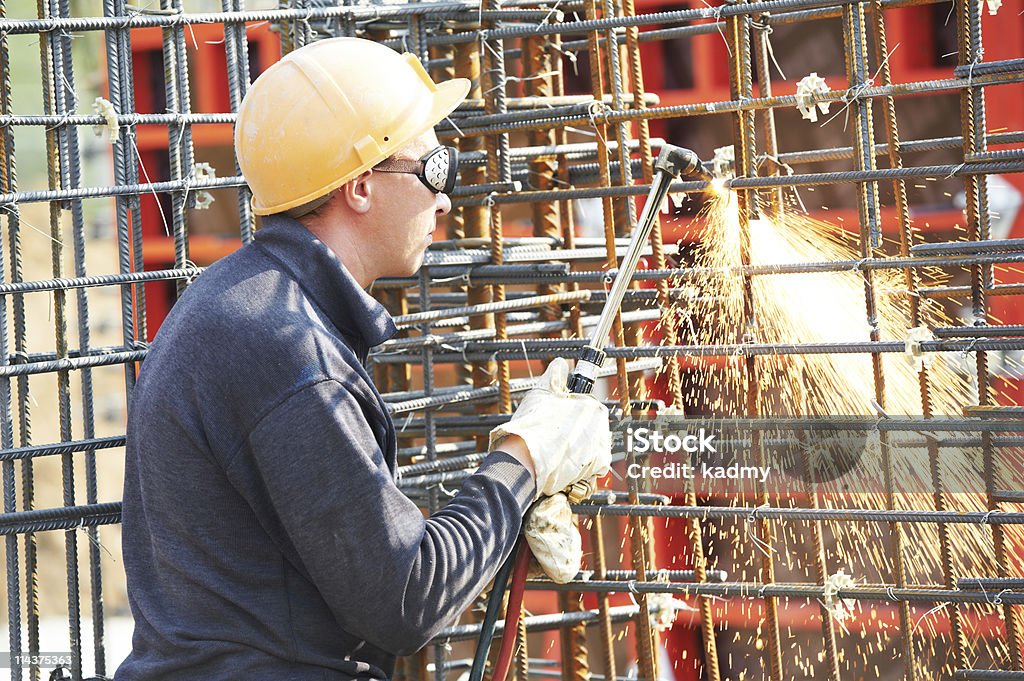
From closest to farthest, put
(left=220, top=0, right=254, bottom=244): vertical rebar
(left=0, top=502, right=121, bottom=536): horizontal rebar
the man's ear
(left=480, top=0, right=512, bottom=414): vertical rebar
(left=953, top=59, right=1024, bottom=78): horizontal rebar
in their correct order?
the man's ear, (left=953, top=59, right=1024, bottom=78): horizontal rebar, (left=0, top=502, right=121, bottom=536): horizontal rebar, (left=220, top=0, right=254, bottom=244): vertical rebar, (left=480, top=0, right=512, bottom=414): vertical rebar

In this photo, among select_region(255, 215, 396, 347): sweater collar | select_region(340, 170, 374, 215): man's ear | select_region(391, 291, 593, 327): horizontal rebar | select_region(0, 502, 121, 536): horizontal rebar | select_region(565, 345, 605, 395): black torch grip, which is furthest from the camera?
select_region(391, 291, 593, 327): horizontal rebar

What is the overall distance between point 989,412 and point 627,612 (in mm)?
1548

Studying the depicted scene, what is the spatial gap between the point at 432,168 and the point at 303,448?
65 cm

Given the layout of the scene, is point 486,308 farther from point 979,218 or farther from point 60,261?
point 979,218

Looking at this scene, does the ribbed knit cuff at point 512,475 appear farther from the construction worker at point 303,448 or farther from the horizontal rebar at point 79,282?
the horizontal rebar at point 79,282

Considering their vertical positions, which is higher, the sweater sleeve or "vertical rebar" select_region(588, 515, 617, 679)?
the sweater sleeve

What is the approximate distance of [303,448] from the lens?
1.58 meters

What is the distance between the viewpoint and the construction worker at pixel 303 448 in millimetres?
1606

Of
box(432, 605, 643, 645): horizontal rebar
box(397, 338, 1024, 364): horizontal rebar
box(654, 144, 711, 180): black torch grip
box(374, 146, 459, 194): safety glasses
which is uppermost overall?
box(654, 144, 711, 180): black torch grip

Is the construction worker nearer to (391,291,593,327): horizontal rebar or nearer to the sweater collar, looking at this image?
the sweater collar

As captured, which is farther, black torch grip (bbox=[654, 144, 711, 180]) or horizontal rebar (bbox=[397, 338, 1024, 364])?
horizontal rebar (bbox=[397, 338, 1024, 364])

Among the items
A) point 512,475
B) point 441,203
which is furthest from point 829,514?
point 441,203

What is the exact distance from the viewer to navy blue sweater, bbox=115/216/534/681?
160cm

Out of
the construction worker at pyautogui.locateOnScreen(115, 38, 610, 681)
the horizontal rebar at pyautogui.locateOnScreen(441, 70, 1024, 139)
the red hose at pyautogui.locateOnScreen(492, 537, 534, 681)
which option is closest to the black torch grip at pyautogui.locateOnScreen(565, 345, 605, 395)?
the construction worker at pyautogui.locateOnScreen(115, 38, 610, 681)
